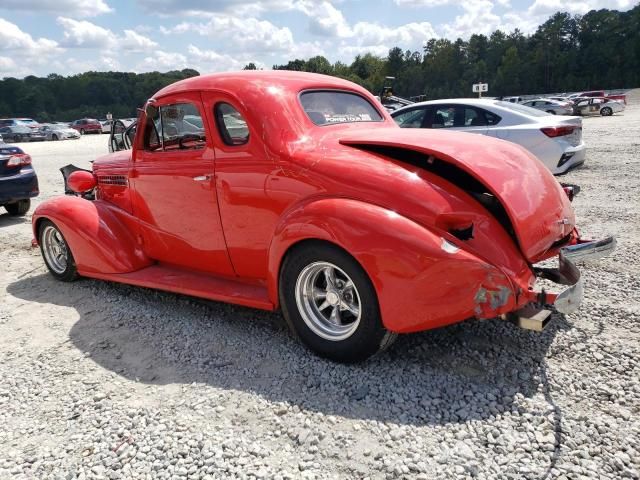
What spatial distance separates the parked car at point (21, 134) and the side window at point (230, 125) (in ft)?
127

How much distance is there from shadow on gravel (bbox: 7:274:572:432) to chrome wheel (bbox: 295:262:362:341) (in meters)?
0.23

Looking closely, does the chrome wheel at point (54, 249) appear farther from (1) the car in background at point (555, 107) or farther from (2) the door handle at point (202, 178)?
(1) the car in background at point (555, 107)

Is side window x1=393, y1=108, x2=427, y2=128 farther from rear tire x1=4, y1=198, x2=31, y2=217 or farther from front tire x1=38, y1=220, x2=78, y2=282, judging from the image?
rear tire x1=4, y1=198, x2=31, y2=217

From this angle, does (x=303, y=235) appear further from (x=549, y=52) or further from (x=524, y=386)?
(x=549, y=52)

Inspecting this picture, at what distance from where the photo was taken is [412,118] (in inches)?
355

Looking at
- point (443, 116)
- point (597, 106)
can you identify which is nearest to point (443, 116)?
point (443, 116)

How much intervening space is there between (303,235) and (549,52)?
105 metres

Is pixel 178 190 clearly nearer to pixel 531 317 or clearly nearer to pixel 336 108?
pixel 336 108

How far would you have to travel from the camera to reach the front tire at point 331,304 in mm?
2938

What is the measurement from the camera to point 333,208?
9.78 ft

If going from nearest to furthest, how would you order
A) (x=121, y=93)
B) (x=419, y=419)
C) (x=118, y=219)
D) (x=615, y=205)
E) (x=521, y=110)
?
(x=419, y=419), (x=118, y=219), (x=615, y=205), (x=521, y=110), (x=121, y=93)

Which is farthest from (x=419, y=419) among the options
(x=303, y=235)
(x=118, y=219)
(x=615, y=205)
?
(x=615, y=205)

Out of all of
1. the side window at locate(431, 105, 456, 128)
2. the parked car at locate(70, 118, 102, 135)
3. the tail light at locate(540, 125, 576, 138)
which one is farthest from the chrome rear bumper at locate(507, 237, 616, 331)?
the parked car at locate(70, 118, 102, 135)

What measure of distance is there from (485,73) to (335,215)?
112819 millimetres
